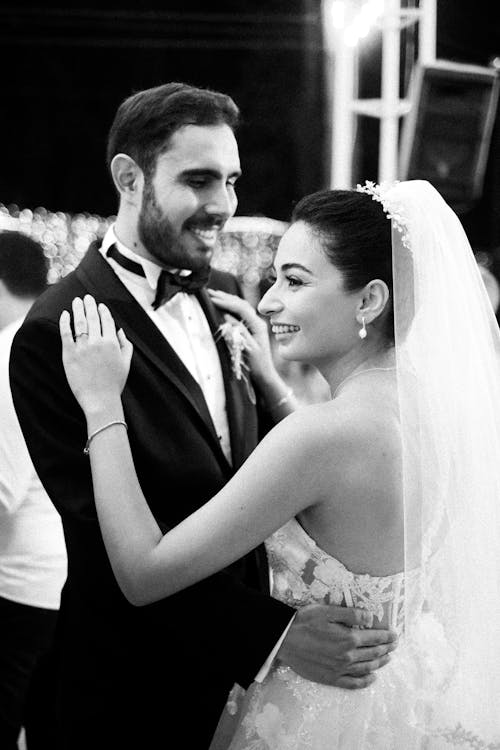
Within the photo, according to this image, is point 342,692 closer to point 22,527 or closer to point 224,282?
point 224,282

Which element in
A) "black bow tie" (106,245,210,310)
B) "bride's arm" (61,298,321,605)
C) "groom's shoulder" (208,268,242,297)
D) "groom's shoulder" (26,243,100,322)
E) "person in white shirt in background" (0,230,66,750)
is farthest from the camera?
"person in white shirt in background" (0,230,66,750)

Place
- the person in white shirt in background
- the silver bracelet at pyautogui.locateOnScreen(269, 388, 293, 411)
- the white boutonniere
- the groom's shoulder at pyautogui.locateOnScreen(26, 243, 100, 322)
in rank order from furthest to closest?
the person in white shirt in background
the silver bracelet at pyautogui.locateOnScreen(269, 388, 293, 411)
the white boutonniere
the groom's shoulder at pyautogui.locateOnScreen(26, 243, 100, 322)

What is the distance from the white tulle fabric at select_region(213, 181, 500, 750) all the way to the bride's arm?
0.18m

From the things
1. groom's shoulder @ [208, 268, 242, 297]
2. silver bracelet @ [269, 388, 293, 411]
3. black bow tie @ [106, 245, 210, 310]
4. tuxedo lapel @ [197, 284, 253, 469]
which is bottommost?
silver bracelet @ [269, 388, 293, 411]

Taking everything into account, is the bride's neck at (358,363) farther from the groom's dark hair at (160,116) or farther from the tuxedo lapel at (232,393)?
the groom's dark hair at (160,116)

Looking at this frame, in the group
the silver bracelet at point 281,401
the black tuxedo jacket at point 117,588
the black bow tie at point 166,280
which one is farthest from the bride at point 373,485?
the silver bracelet at point 281,401

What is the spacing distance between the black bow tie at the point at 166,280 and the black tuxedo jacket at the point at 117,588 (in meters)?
0.15

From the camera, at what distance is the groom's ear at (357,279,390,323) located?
7.27 feet

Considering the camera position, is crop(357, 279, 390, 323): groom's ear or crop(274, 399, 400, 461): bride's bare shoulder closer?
crop(274, 399, 400, 461): bride's bare shoulder

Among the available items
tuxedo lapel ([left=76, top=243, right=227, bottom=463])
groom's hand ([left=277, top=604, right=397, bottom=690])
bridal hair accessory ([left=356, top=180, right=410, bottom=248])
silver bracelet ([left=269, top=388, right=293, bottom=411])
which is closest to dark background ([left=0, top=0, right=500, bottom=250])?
silver bracelet ([left=269, top=388, right=293, bottom=411])

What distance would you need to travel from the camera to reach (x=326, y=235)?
2.23 metres

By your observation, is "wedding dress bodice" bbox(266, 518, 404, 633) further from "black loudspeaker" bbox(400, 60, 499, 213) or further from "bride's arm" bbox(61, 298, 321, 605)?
"black loudspeaker" bbox(400, 60, 499, 213)

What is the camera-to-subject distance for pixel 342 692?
2203 millimetres

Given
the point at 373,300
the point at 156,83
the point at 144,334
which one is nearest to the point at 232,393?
the point at 144,334
